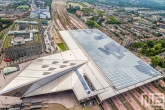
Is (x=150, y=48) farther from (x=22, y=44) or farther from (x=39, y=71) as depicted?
(x=22, y=44)

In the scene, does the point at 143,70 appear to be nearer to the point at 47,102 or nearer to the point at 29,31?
the point at 47,102

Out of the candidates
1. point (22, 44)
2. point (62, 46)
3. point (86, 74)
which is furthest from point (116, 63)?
point (22, 44)

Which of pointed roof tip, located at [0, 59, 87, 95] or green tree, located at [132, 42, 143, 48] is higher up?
green tree, located at [132, 42, 143, 48]

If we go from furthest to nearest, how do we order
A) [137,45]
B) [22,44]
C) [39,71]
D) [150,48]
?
[137,45]
[150,48]
[22,44]
[39,71]

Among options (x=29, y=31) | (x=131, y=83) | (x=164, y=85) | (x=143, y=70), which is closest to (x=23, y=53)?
(x=29, y=31)

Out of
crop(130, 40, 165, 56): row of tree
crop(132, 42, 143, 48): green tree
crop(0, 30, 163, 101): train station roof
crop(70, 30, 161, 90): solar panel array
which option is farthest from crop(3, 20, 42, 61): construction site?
crop(130, 40, 165, 56): row of tree

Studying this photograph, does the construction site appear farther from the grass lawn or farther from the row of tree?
the row of tree

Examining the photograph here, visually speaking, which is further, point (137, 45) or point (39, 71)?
point (137, 45)
